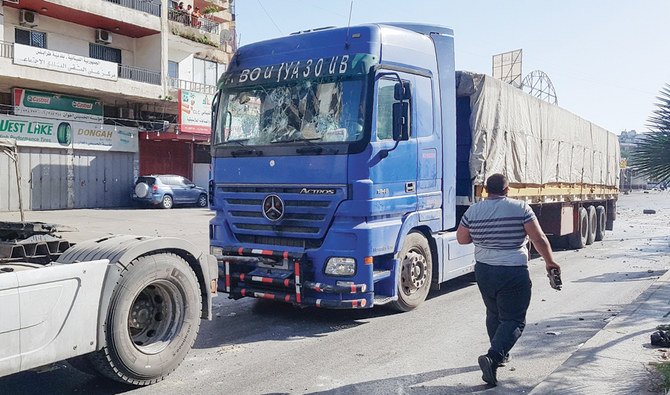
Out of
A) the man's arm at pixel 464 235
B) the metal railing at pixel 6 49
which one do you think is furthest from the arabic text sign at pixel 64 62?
the man's arm at pixel 464 235

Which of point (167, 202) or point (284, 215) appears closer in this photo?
point (284, 215)

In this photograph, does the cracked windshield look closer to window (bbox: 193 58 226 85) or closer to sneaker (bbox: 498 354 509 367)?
sneaker (bbox: 498 354 509 367)

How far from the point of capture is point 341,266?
5914 mm

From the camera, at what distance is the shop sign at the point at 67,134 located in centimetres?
2150

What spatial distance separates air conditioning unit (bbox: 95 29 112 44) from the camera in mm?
24688

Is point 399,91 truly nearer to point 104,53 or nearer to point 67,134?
point 67,134

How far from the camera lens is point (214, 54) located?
99.2 feet

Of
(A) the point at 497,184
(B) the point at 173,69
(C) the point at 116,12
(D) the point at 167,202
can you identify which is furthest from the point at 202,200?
(A) the point at 497,184

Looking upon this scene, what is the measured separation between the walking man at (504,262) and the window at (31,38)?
910 inches

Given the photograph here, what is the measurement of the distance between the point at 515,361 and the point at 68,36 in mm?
24327

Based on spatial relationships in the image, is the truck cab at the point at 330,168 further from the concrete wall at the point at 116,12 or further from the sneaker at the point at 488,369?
the concrete wall at the point at 116,12

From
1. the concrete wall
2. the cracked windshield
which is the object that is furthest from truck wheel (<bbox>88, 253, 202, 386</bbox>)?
the concrete wall

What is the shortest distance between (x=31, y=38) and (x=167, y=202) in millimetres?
8636

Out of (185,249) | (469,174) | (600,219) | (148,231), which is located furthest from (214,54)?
(185,249)
